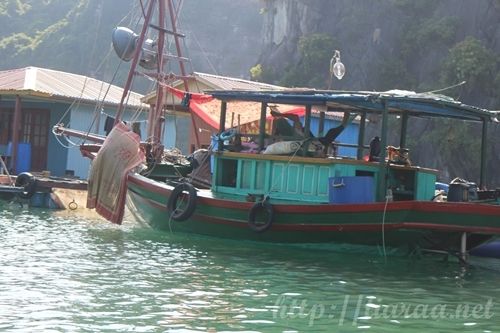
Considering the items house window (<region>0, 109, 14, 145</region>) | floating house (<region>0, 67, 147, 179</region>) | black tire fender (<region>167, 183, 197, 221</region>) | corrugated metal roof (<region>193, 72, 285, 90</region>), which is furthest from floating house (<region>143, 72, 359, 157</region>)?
house window (<region>0, 109, 14, 145</region>)

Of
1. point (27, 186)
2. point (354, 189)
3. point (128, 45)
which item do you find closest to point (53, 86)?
point (27, 186)

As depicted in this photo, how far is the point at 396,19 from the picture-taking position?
40.3 meters

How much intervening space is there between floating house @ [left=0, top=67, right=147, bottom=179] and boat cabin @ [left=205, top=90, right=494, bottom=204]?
9.70 meters

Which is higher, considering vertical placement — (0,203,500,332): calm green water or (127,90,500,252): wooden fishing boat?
(127,90,500,252): wooden fishing boat

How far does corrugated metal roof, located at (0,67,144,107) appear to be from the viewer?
21.9 meters

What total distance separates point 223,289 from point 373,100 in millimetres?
4401

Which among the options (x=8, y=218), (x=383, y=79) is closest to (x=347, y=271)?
(x=8, y=218)

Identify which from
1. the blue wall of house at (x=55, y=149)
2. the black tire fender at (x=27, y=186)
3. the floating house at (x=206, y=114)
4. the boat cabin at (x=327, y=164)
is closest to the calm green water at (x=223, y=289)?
the boat cabin at (x=327, y=164)

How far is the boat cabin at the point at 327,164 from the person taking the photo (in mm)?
12242

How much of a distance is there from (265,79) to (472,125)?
46.3 feet

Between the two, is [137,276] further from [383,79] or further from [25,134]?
[383,79]

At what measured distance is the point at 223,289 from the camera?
9.20m

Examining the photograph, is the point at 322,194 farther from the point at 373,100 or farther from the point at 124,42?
the point at 124,42

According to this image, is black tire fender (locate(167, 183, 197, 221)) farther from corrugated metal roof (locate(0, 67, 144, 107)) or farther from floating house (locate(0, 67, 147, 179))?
floating house (locate(0, 67, 147, 179))
